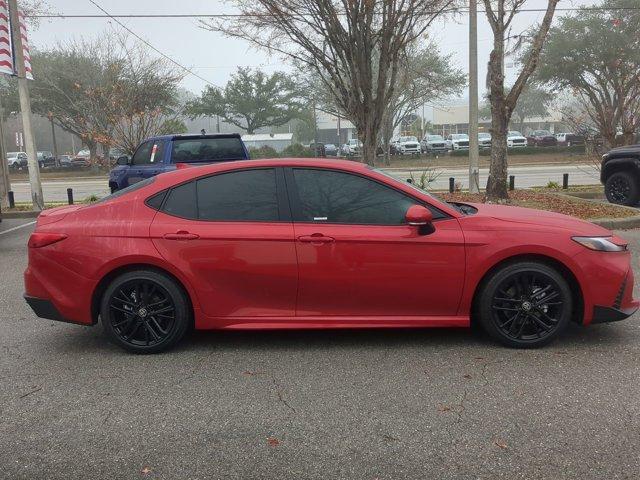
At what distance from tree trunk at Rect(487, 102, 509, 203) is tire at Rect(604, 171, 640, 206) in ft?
7.86

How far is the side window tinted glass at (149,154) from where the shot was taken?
1141cm

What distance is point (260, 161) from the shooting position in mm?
4684

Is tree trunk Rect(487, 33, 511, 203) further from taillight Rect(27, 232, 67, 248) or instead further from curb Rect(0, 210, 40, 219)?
curb Rect(0, 210, 40, 219)

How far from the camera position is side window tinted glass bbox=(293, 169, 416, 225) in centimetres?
443

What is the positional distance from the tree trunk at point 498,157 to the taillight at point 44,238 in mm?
9636

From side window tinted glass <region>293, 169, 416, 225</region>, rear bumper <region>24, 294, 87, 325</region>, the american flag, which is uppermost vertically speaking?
the american flag

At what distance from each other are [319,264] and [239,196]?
86 centimetres

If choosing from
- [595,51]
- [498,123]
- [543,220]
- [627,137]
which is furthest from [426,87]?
[543,220]

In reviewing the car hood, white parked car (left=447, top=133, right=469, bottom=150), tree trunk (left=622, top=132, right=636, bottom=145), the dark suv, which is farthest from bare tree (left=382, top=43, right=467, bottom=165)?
the car hood

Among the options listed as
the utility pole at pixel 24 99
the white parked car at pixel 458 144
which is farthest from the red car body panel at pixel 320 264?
the white parked car at pixel 458 144

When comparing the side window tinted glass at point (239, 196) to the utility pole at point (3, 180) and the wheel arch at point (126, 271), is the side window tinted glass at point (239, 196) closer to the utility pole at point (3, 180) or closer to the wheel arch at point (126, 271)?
the wheel arch at point (126, 271)

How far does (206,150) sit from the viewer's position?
11.1m

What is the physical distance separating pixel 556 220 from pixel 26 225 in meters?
11.9

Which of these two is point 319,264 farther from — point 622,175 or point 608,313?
point 622,175
